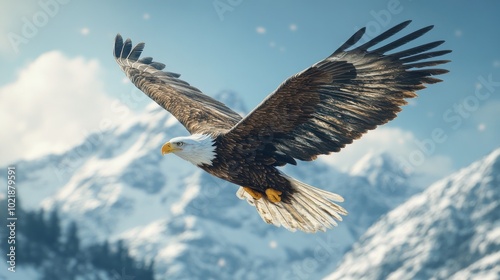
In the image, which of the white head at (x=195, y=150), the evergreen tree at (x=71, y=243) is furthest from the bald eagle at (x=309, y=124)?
the evergreen tree at (x=71, y=243)

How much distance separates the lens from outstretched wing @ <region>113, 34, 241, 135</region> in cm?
1055

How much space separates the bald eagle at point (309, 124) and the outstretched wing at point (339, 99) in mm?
12

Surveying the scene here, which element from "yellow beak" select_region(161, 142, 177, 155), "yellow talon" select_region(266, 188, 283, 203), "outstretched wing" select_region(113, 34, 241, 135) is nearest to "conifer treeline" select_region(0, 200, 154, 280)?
"outstretched wing" select_region(113, 34, 241, 135)

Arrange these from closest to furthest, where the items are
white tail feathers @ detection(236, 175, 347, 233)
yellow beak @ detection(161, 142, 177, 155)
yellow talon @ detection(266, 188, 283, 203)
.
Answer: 1. yellow beak @ detection(161, 142, 177, 155)
2. yellow talon @ detection(266, 188, 283, 203)
3. white tail feathers @ detection(236, 175, 347, 233)

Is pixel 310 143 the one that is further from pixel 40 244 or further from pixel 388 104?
pixel 40 244

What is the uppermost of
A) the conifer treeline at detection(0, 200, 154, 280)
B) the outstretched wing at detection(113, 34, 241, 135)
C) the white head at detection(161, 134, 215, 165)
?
the conifer treeline at detection(0, 200, 154, 280)

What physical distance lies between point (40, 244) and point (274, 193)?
4792 centimetres

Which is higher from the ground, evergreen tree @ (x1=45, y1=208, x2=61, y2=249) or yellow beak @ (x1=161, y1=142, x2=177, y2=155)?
evergreen tree @ (x1=45, y1=208, x2=61, y2=249)

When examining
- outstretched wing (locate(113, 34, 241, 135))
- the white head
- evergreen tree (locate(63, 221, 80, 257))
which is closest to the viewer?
the white head

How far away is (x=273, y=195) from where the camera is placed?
999cm

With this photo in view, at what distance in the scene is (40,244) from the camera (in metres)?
54.4

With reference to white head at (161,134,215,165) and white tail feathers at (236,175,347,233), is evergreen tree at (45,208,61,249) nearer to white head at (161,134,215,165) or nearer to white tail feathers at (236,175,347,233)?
white tail feathers at (236,175,347,233)

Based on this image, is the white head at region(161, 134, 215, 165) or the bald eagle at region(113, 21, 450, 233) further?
the white head at region(161, 134, 215, 165)

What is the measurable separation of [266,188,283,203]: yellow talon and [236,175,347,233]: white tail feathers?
0.67 feet
